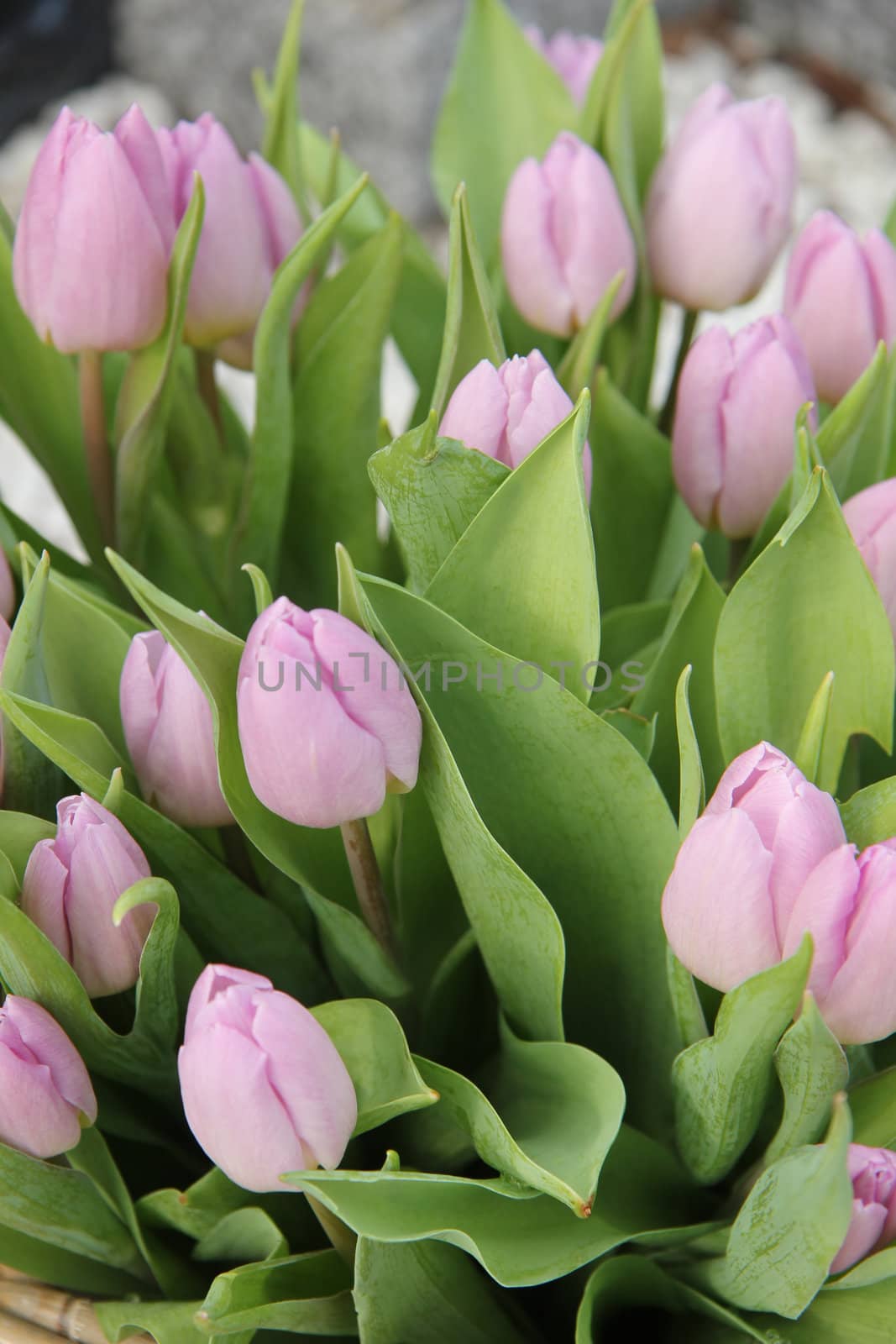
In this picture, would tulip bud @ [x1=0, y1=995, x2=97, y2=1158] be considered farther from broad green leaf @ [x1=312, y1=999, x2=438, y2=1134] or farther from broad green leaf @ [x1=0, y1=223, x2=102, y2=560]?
broad green leaf @ [x1=0, y1=223, x2=102, y2=560]

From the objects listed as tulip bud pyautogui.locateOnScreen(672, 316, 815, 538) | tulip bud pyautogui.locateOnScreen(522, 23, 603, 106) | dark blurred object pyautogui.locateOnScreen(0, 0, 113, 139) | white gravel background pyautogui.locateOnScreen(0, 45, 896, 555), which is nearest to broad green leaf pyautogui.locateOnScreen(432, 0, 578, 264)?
tulip bud pyautogui.locateOnScreen(522, 23, 603, 106)

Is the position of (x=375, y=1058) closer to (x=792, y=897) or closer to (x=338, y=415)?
(x=792, y=897)

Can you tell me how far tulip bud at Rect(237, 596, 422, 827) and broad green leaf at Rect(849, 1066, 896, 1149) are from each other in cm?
12

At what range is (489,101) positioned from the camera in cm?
46

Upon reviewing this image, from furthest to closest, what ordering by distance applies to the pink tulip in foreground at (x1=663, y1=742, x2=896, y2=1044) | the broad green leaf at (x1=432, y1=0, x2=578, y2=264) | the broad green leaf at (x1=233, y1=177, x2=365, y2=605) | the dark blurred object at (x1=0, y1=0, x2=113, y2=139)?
the dark blurred object at (x1=0, y1=0, x2=113, y2=139) < the broad green leaf at (x1=432, y1=0, x2=578, y2=264) < the broad green leaf at (x1=233, y1=177, x2=365, y2=605) < the pink tulip in foreground at (x1=663, y1=742, x2=896, y2=1044)

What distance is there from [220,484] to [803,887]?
25 centimetres

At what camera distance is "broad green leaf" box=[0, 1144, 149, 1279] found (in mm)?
291

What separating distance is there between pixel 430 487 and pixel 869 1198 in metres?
0.16

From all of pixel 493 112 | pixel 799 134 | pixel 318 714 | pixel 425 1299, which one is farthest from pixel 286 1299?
pixel 799 134

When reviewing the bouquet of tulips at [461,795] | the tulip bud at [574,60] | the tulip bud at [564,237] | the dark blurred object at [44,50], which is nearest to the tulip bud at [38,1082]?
the bouquet of tulips at [461,795]

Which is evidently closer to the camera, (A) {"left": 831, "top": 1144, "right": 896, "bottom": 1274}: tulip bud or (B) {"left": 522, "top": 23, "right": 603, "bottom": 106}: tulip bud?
(A) {"left": 831, "top": 1144, "right": 896, "bottom": 1274}: tulip bud

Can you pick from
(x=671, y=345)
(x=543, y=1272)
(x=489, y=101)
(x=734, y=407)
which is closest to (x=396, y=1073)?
(x=543, y=1272)

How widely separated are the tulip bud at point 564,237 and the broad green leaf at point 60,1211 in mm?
247

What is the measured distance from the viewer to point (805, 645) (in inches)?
12.3
